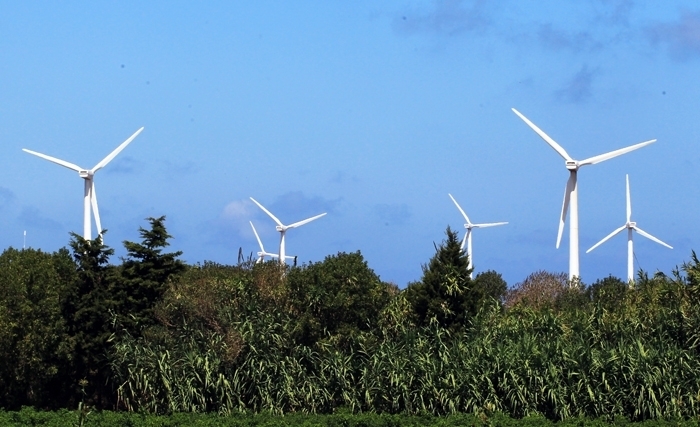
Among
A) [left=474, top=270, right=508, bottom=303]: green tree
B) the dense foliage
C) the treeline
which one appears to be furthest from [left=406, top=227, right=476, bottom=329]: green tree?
[left=474, top=270, right=508, bottom=303]: green tree

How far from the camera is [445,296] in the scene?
37656 millimetres

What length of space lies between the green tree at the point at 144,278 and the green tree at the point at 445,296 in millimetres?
9328

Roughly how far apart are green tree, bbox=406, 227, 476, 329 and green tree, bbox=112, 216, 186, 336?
30.6 ft

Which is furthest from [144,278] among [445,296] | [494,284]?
[494,284]

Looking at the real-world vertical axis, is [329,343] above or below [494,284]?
below

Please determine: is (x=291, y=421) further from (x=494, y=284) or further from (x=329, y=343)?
(x=494, y=284)

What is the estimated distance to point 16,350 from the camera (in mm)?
37281

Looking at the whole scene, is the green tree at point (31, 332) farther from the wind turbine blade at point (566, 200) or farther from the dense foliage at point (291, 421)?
the wind turbine blade at point (566, 200)

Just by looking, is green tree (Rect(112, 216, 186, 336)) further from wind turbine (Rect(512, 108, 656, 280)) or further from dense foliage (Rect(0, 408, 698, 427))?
wind turbine (Rect(512, 108, 656, 280))

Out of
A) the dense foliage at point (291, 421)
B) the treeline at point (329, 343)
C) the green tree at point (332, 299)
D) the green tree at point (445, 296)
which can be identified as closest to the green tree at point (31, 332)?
the treeline at point (329, 343)

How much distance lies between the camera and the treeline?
105 feet

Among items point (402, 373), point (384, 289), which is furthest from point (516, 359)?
point (384, 289)

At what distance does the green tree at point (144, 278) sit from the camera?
3928 cm

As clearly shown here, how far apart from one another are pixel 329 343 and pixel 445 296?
4.53 metres
